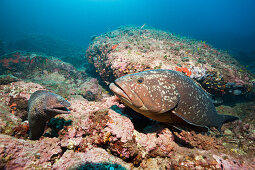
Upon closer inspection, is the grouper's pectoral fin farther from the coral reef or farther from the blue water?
the blue water

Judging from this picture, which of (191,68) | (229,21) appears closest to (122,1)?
(229,21)

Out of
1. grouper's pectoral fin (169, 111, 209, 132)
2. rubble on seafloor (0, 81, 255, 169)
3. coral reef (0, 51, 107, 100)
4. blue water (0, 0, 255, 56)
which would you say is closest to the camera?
rubble on seafloor (0, 81, 255, 169)

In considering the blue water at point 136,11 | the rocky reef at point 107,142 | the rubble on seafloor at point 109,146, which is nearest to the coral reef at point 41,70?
the rocky reef at point 107,142

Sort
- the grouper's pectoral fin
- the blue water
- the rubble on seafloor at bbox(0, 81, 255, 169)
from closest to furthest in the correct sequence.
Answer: the rubble on seafloor at bbox(0, 81, 255, 169), the grouper's pectoral fin, the blue water

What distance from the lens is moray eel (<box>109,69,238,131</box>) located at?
2.36 meters

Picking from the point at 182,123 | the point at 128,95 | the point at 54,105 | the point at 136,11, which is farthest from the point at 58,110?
the point at 136,11

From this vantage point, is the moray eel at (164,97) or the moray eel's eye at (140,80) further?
the moray eel's eye at (140,80)

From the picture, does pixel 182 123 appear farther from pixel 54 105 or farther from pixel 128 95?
pixel 54 105

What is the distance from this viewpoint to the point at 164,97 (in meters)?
2.47

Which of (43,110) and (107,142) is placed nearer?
(107,142)

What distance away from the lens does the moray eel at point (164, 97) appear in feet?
7.75

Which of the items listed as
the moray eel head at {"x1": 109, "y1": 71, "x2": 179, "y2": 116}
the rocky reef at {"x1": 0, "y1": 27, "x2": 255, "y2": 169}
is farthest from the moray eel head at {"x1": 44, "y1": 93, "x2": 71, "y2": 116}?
the moray eel head at {"x1": 109, "y1": 71, "x2": 179, "y2": 116}

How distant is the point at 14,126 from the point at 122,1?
199 m

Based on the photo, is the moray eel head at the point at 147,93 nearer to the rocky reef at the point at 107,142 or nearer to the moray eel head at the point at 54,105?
the rocky reef at the point at 107,142
